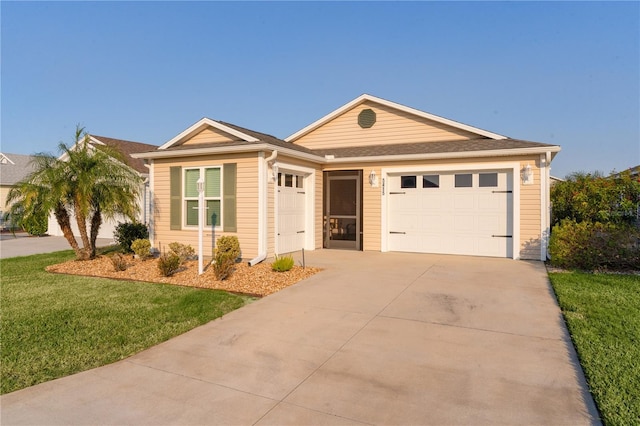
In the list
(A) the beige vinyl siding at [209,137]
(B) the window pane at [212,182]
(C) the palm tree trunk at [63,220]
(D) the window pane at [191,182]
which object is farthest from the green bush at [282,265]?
(C) the palm tree trunk at [63,220]

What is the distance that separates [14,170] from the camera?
84.0ft

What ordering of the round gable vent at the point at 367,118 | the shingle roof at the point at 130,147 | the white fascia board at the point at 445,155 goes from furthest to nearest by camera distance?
the shingle roof at the point at 130,147 → the round gable vent at the point at 367,118 → the white fascia board at the point at 445,155

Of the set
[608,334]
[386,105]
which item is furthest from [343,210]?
[608,334]

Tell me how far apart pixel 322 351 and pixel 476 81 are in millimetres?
14867

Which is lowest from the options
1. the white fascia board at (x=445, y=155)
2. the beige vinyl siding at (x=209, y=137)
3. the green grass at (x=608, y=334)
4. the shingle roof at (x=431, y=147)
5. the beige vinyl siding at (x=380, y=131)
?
the green grass at (x=608, y=334)

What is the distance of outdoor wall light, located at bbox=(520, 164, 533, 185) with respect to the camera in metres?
9.43

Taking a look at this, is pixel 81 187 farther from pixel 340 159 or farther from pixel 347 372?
pixel 347 372

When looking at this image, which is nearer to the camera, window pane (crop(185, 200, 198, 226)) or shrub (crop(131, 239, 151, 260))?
shrub (crop(131, 239, 151, 260))

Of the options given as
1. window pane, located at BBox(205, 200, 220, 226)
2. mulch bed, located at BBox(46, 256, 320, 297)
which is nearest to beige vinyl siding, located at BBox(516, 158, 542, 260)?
mulch bed, located at BBox(46, 256, 320, 297)

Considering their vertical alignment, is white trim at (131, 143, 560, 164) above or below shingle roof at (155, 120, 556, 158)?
below

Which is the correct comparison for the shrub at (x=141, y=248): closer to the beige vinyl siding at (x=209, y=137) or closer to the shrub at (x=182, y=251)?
the shrub at (x=182, y=251)

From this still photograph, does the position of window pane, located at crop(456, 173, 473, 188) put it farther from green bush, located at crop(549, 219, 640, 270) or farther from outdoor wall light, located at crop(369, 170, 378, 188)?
green bush, located at crop(549, 219, 640, 270)

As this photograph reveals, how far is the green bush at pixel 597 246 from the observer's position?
7812 mm

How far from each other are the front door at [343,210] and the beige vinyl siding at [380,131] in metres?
1.78
